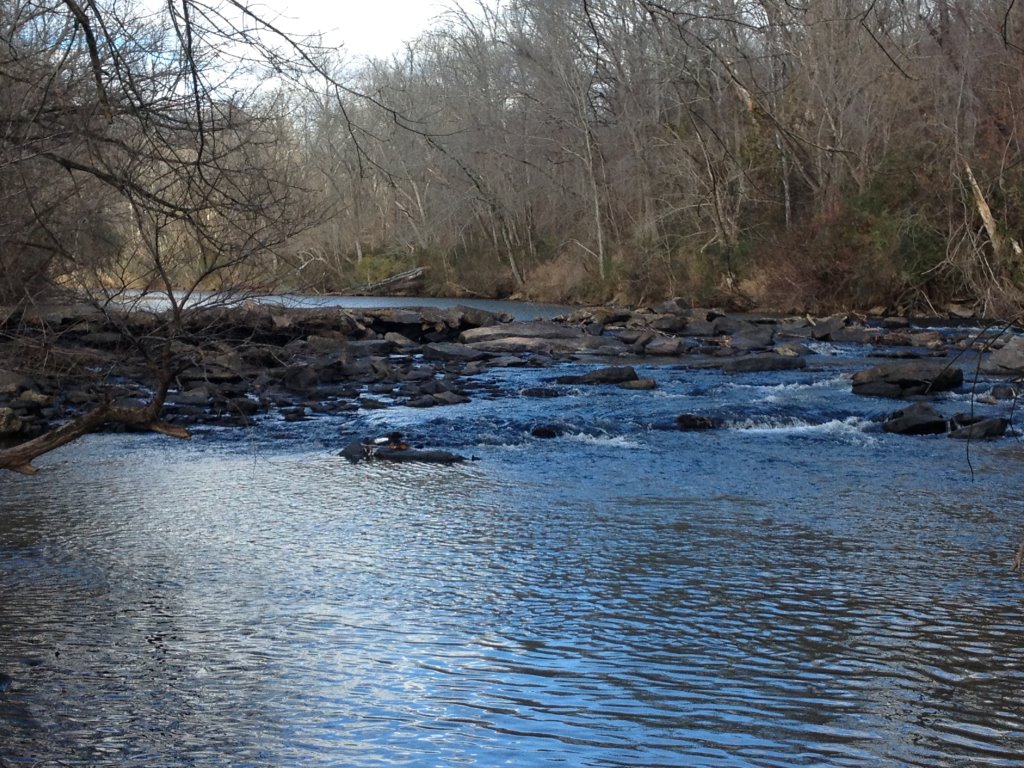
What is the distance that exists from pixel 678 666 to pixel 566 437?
8138 mm

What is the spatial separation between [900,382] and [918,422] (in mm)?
3295

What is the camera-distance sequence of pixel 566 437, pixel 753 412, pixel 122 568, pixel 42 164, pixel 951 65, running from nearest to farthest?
pixel 42 164
pixel 122 568
pixel 566 437
pixel 753 412
pixel 951 65

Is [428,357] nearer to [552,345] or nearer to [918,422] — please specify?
[552,345]

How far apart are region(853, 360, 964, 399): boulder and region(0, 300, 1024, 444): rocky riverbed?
0.07 feet

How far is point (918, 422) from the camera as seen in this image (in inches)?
539

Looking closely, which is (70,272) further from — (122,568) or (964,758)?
(964,758)

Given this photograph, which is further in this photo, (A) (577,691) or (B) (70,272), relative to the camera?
(B) (70,272)

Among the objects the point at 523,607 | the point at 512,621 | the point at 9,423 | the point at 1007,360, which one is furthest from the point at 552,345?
the point at 512,621

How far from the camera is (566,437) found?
559 inches

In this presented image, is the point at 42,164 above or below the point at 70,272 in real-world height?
above

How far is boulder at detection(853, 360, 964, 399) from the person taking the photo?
1658 centimetres

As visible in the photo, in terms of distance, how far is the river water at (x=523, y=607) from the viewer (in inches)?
205

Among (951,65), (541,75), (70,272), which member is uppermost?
(541,75)

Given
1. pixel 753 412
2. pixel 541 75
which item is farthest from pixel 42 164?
pixel 541 75
